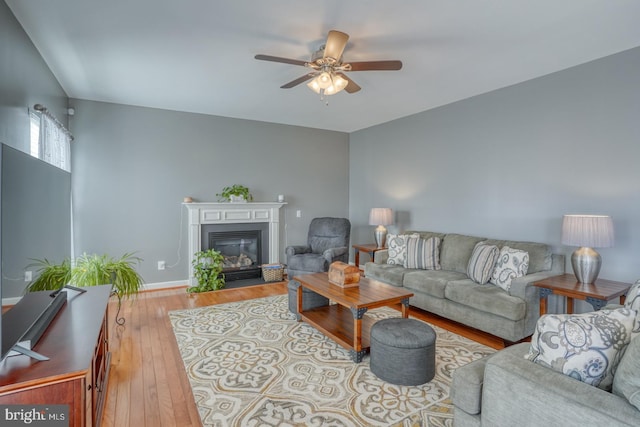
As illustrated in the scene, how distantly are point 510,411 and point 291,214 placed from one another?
4747 millimetres

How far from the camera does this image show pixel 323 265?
462 cm

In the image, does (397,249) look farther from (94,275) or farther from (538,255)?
(94,275)

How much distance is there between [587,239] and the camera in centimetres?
267

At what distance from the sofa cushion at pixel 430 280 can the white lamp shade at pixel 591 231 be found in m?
1.15

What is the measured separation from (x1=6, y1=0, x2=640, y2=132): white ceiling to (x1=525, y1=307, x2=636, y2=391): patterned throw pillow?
2.04m

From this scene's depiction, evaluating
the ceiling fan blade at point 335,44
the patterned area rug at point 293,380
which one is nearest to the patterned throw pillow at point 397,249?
the patterned area rug at point 293,380

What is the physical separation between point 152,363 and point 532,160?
4.25m

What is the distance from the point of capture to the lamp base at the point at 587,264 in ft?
8.98

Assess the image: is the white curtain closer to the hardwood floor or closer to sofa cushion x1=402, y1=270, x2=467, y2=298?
the hardwood floor

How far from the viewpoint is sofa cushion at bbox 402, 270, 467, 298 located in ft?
11.3

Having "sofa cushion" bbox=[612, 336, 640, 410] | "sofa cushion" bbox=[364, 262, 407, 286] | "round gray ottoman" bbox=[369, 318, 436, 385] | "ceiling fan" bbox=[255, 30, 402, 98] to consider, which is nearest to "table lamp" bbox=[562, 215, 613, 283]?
"round gray ottoman" bbox=[369, 318, 436, 385]

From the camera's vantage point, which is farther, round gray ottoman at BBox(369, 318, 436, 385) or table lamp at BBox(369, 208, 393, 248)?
table lamp at BBox(369, 208, 393, 248)

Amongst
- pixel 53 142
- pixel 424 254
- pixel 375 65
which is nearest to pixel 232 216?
pixel 53 142

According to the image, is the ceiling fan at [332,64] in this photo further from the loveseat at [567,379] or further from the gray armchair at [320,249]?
the gray armchair at [320,249]
